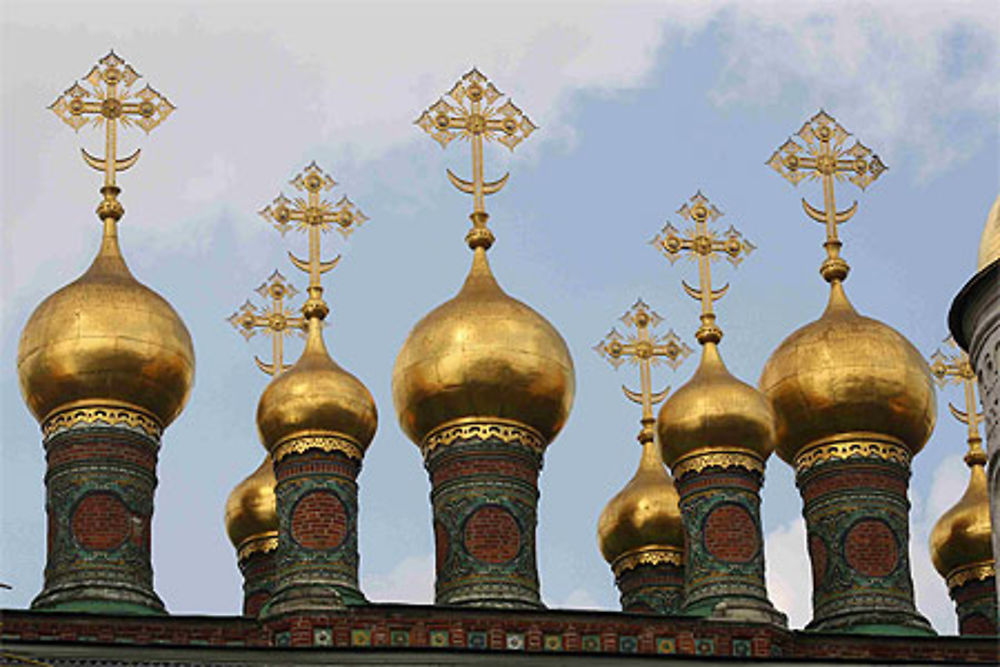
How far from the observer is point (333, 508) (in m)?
21.9

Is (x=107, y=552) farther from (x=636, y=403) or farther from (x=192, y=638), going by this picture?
(x=636, y=403)

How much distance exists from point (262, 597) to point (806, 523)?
3.97 m

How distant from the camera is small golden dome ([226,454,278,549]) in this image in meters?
24.5

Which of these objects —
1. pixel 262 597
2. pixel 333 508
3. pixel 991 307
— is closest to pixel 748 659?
pixel 333 508

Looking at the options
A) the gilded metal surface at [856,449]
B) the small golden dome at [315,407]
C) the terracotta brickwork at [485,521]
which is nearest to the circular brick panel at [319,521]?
the small golden dome at [315,407]

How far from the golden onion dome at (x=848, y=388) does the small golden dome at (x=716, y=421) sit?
48 cm

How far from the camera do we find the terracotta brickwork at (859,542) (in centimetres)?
2245

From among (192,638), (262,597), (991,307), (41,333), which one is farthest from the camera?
(262,597)

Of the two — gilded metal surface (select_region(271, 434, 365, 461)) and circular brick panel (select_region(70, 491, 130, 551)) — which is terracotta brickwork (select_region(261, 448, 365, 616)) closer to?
gilded metal surface (select_region(271, 434, 365, 461))

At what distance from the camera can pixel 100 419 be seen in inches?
874

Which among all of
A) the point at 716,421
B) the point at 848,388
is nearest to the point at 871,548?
the point at 848,388

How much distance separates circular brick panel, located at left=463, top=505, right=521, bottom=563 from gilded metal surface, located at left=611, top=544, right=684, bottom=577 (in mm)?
2812

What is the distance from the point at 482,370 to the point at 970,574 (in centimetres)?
476

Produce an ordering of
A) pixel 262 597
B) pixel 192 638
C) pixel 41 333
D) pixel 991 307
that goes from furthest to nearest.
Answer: pixel 262 597 < pixel 41 333 < pixel 192 638 < pixel 991 307
